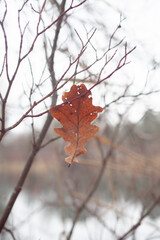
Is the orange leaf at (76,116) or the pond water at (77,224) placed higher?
the pond water at (77,224)

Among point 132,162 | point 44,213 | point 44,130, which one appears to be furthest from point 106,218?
point 44,130

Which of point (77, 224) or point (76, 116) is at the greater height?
point (77, 224)

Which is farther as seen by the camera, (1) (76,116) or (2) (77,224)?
(2) (77,224)

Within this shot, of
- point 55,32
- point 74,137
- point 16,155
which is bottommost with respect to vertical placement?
point 74,137

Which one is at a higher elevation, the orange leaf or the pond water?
the pond water

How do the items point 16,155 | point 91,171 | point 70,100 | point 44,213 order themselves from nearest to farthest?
1. point 70,100
2. point 91,171
3. point 44,213
4. point 16,155

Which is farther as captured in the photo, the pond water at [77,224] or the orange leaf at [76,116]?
the pond water at [77,224]

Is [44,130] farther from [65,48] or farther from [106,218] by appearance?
[106,218]

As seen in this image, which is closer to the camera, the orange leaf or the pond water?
the orange leaf
